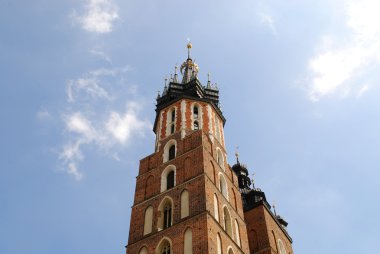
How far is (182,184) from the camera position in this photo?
28859 mm

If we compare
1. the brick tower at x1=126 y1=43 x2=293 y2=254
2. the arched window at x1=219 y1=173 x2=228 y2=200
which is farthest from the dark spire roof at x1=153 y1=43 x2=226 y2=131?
the arched window at x1=219 y1=173 x2=228 y2=200

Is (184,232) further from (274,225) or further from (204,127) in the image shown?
(274,225)

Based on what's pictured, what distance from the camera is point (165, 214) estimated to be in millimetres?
28344

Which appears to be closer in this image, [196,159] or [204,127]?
[196,159]

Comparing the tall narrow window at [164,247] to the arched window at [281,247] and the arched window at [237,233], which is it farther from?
the arched window at [281,247]

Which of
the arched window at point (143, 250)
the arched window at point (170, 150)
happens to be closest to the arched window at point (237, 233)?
the arched window at point (143, 250)

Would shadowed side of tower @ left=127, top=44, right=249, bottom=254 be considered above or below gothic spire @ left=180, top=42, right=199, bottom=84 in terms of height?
below

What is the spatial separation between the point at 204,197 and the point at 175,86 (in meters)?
14.6

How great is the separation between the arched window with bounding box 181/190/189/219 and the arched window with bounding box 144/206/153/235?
204 centimetres

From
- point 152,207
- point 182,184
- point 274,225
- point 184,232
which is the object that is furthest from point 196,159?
point 274,225

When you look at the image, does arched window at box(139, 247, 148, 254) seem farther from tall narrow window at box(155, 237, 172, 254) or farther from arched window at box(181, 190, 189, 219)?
arched window at box(181, 190, 189, 219)

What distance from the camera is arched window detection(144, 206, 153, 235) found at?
2764cm

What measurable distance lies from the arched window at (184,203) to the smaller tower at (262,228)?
28.9 feet

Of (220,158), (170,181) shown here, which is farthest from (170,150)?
(220,158)
